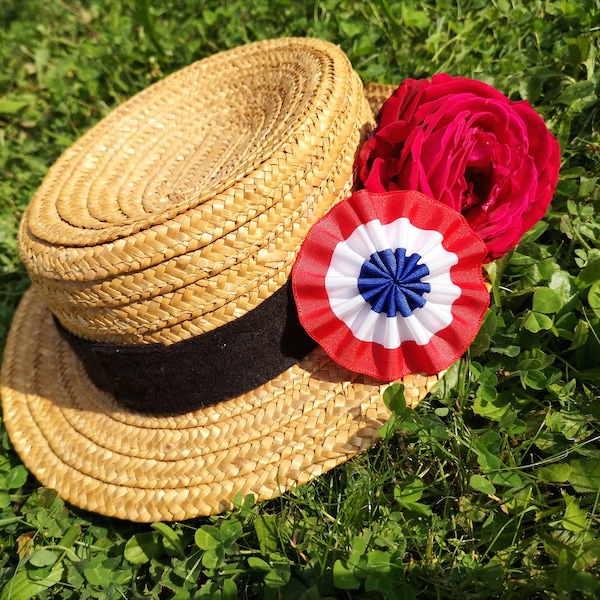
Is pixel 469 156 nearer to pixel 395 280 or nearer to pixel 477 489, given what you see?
pixel 395 280

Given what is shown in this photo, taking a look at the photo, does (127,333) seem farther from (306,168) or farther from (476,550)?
(476,550)

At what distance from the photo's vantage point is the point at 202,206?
150 centimetres

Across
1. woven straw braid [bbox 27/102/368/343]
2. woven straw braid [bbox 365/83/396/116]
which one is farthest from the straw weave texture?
woven straw braid [bbox 365/83/396/116]

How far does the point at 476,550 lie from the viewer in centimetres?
156

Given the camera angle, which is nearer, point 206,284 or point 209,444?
point 206,284

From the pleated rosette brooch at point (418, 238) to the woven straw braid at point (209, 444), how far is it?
12cm

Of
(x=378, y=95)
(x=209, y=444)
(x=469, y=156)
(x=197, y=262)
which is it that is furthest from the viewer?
(x=378, y=95)

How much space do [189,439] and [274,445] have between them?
261 millimetres

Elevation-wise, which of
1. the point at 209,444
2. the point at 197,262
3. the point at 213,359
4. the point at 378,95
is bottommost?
the point at 209,444

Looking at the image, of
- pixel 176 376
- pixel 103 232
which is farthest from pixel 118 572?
pixel 103 232

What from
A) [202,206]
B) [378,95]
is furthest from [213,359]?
[378,95]

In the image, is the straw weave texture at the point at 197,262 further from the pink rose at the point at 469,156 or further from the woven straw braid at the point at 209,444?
the pink rose at the point at 469,156

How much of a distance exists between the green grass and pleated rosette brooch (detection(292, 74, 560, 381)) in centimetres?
18

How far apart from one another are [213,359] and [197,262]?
28cm
